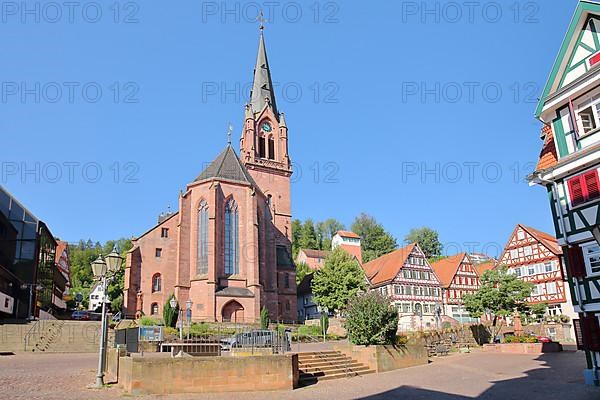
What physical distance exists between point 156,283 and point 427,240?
69.7 meters

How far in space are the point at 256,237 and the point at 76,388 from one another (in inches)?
1434

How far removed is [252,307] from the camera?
48.0 m

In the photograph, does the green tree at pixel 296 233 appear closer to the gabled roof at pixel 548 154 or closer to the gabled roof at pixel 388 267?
the gabled roof at pixel 388 267

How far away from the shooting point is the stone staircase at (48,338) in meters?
31.3

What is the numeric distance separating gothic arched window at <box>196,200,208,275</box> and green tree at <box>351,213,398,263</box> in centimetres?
5594

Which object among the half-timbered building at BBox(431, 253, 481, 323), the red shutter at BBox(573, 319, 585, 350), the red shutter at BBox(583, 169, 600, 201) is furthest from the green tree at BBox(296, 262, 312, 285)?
the red shutter at BBox(583, 169, 600, 201)

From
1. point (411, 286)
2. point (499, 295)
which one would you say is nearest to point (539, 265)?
point (411, 286)

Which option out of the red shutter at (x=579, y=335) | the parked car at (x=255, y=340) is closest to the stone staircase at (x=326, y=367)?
the parked car at (x=255, y=340)

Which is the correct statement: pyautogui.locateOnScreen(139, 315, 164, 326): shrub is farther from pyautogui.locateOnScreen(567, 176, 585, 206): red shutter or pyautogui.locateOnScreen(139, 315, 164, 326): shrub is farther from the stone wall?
pyautogui.locateOnScreen(567, 176, 585, 206): red shutter

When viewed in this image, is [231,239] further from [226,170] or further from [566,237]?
[566,237]

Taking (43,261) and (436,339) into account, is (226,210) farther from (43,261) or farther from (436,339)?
(436,339)

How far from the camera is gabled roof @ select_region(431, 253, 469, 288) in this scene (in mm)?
65613

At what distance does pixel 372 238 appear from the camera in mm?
108062

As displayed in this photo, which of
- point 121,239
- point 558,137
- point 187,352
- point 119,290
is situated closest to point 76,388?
point 187,352
